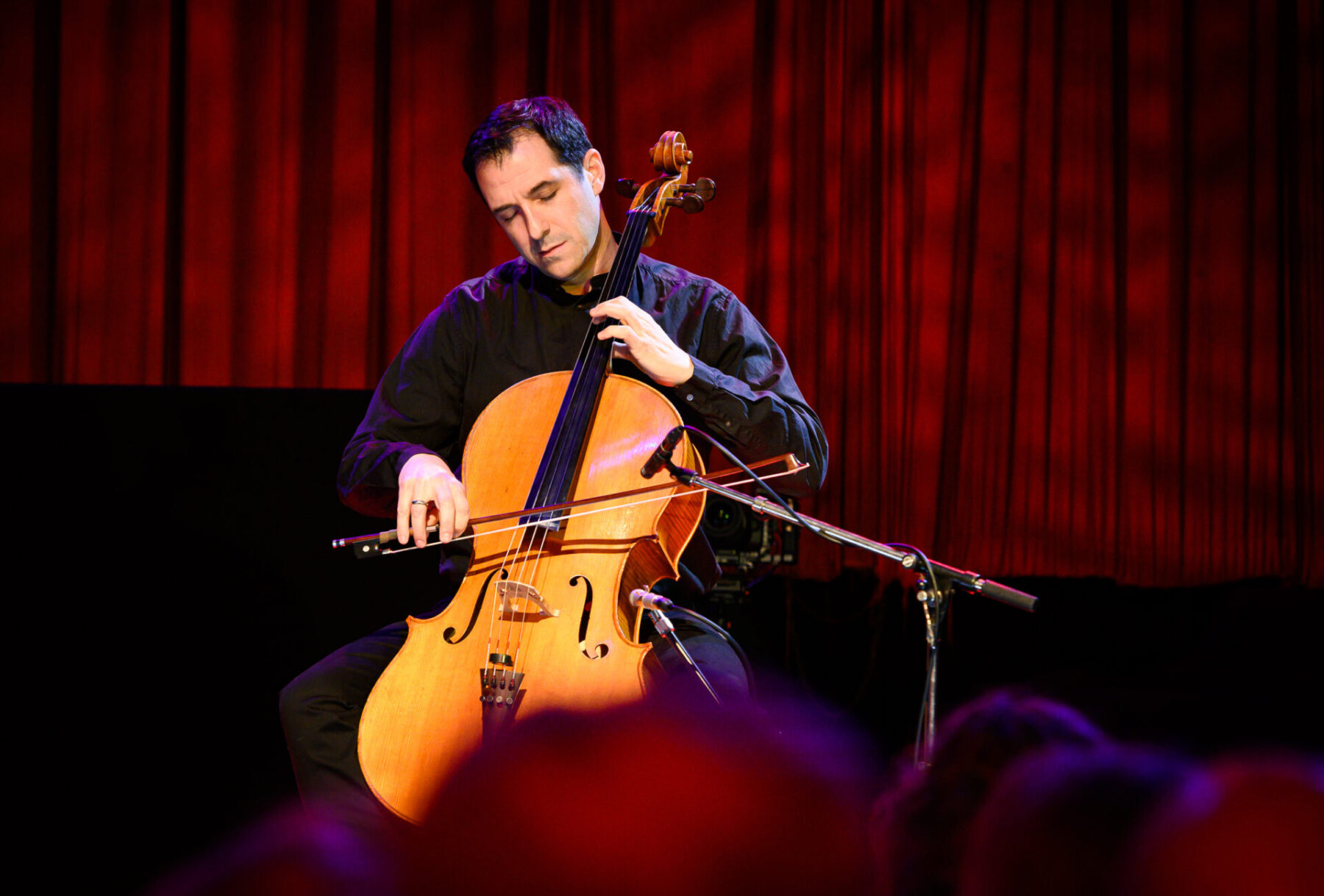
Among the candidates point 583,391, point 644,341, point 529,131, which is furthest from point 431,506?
point 529,131

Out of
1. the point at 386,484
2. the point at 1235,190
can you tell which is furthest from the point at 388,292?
the point at 1235,190

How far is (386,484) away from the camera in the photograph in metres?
2.05

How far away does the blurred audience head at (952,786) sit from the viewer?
2.10 ft

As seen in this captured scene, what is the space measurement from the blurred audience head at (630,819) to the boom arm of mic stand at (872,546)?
981 millimetres

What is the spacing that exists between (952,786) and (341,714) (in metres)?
1.45

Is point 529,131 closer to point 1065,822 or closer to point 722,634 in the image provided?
point 722,634

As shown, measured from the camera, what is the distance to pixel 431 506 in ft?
6.04

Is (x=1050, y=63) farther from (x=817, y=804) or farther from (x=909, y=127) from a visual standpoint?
(x=817, y=804)

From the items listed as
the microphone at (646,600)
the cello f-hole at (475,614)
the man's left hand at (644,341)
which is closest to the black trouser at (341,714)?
the microphone at (646,600)

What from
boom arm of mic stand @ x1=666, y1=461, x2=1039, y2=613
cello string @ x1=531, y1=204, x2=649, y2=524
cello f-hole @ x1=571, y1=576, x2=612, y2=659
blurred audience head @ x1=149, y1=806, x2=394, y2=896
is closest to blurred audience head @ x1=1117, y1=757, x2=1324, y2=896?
blurred audience head @ x1=149, y1=806, x2=394, y2=896

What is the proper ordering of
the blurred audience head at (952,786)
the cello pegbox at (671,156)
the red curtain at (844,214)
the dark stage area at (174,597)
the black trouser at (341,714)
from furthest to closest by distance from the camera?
the red curtain at (844,214)
the dark stage area at (174,597)
the cello pegbox at (671,156)
the black trouser at (341,714)
the blurred audience head at (952,786)

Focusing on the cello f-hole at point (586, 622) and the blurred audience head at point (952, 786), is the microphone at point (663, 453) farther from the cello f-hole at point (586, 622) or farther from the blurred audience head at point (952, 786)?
the blurred audience head at point (952, 786)

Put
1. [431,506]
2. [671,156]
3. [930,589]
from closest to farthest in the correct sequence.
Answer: [930,589] → [431,506] → [671,156]

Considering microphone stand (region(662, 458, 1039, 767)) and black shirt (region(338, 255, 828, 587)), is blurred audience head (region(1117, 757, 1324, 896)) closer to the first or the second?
microphone stand (region(662, 458, 1039, 767))
